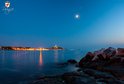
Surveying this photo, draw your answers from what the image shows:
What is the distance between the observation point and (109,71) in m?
39.7

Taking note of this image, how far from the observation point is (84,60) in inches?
2379

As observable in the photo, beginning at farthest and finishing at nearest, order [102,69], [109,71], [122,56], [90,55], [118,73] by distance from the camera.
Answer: [90,55]
[122,56]
[102,69]
[109,71]
[118,73]

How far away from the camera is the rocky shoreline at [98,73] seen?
29688 millimetres

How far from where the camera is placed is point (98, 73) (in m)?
37.0

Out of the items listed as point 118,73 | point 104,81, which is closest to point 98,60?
point 118,73

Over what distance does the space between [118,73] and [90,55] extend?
24.3 meters

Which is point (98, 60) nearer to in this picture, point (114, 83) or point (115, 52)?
point (115, 52)

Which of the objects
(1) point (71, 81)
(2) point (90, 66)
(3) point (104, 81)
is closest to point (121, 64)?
(2) point (90, 66)

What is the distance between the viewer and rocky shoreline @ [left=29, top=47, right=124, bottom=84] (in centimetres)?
2969

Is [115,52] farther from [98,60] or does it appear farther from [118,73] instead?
[118,73]

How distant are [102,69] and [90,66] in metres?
7.52

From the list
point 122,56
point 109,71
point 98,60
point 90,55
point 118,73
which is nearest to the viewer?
point 118,73

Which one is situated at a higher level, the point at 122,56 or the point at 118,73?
the point at 122,56

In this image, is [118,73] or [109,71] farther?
[109,71]
